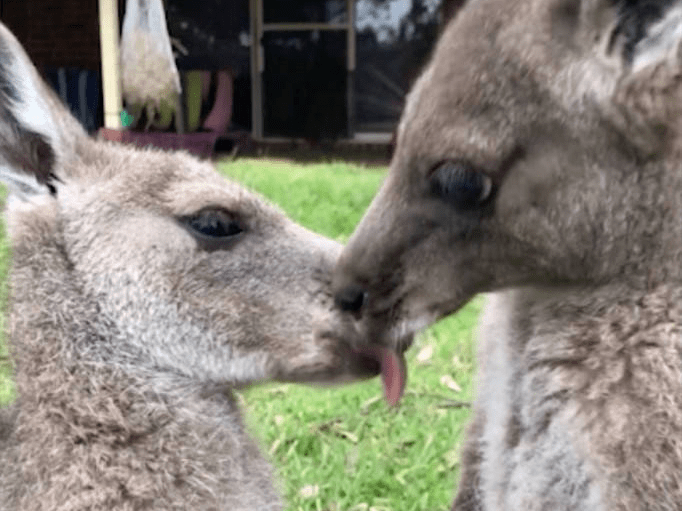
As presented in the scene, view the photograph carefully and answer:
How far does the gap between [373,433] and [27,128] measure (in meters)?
2.27

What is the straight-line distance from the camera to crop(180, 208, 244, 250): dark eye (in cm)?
263

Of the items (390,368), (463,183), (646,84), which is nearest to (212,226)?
(390,368)

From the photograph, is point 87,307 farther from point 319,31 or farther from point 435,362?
point 319,31

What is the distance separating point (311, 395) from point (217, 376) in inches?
89.9

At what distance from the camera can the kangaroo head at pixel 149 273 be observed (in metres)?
2.54

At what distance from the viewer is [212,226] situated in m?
2.66

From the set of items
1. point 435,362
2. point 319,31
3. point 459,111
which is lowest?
point 435,362

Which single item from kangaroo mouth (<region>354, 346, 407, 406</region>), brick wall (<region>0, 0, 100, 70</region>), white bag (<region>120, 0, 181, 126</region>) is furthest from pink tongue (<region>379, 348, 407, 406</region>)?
brick wall (<region>0, 0, 100, 70</region>)

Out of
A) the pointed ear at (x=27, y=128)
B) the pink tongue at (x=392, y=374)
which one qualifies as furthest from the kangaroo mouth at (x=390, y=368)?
the pointed ear at (x=27, y=128)

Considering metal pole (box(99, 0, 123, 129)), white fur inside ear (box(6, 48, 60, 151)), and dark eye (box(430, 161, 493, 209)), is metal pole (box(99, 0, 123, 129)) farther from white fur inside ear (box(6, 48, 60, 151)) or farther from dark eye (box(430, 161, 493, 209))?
dark eye (box(430, 161, 493, 209))

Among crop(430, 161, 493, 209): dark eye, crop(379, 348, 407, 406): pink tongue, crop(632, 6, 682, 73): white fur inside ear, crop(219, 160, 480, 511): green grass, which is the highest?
crop(632, 6, 682, 73): white fur inside ear

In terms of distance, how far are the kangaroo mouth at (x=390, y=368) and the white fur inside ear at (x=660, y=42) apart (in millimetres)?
837

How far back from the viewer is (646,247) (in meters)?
2.27

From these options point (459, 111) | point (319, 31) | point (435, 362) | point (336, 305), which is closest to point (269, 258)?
point (336, 305)
